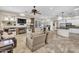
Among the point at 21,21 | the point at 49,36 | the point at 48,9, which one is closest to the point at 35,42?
the point at 49,36

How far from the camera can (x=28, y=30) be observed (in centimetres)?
253

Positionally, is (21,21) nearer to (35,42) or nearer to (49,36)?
(35,42)

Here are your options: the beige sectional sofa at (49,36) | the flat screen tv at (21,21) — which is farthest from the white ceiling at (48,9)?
the beige sectional sofa at (49,36)

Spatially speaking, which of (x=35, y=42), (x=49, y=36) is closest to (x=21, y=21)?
(x=35, y=42)

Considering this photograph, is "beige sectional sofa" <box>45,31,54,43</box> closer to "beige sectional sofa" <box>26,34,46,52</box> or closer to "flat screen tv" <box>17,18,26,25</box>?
"beige sectional sofa" <box>26,34,46,52</box>

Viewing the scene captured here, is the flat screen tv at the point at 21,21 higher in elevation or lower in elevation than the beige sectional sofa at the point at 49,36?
higher

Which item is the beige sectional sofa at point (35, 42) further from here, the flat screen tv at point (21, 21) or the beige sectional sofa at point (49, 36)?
the flat screen tv at point (21, 21)

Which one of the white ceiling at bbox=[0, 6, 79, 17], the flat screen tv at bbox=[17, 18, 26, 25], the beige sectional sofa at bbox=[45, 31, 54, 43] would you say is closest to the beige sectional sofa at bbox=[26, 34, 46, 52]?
the beige sectional sofa at bbox=[45, 31, 54, 43]

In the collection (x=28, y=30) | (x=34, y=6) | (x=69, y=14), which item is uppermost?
(x=34, y=6)

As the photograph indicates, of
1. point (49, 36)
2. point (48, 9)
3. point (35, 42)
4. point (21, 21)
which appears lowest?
point (35, 42)

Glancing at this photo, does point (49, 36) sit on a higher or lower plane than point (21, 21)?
lower
